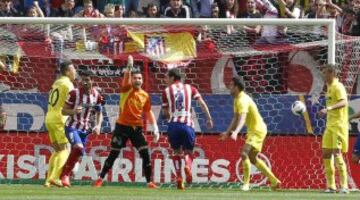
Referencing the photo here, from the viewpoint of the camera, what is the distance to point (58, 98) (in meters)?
19.0

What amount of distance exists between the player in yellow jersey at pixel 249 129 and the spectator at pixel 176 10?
4600mm

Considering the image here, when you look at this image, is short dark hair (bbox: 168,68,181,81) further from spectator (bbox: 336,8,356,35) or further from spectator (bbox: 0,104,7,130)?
spectator (bbox: 336,8,356,35)

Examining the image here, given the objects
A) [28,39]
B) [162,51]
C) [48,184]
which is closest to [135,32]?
[162,51]

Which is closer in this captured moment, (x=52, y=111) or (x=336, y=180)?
(x=52, y=111)

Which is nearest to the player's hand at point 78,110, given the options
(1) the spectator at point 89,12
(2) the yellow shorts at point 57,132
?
(2) the yellow shorts at point 57,132

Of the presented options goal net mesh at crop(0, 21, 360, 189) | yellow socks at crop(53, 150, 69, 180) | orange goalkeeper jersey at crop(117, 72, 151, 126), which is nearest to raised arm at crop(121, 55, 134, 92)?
orange goalkeeper jersey at crop(117, 72, 151, 126)

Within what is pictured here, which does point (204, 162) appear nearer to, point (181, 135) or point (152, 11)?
point (181, 135)

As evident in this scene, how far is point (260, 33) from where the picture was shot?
21.9 m

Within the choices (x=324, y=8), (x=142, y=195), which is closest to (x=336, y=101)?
(x=142, y=195)

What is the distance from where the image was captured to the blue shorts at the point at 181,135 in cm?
1944

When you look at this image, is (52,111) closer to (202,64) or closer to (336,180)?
(202,64)

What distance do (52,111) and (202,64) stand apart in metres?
3.83

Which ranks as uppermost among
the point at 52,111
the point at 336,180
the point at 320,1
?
the point at 320,1

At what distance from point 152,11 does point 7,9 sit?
2.90 meters
